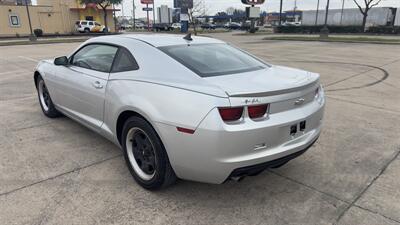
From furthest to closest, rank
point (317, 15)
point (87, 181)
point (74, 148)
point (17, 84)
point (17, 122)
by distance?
point (317, 15), point (17, 84), point (17, 122), point (74, 148), point (87, 181)

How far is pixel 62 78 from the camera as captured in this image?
439 centimetres

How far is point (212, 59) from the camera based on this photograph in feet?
11.1

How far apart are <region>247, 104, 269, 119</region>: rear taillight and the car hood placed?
0.10 m

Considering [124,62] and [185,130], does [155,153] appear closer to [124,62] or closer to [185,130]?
[185,130]

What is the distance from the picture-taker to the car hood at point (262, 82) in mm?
2549

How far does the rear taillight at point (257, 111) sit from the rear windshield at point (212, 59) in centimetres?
59


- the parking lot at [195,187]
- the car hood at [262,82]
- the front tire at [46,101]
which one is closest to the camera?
the car hood at [262,82]

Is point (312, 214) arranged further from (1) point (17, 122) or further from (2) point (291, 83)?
(1) point (17, 122)

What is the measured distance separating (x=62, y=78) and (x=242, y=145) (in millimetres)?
3034

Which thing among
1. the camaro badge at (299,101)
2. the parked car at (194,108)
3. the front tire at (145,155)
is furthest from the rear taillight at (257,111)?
the front tire at (145,155)

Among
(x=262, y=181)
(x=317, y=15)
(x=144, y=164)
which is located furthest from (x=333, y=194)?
(x=317, y=15)

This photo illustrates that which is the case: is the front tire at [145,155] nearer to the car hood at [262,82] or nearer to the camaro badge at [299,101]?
the car hood at [262,82]

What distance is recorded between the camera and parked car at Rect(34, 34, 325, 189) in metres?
2.47

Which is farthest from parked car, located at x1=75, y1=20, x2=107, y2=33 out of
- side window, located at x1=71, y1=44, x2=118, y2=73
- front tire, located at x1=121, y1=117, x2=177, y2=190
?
front tire, located at x1=121, y1=117, x2=177, y2=190
